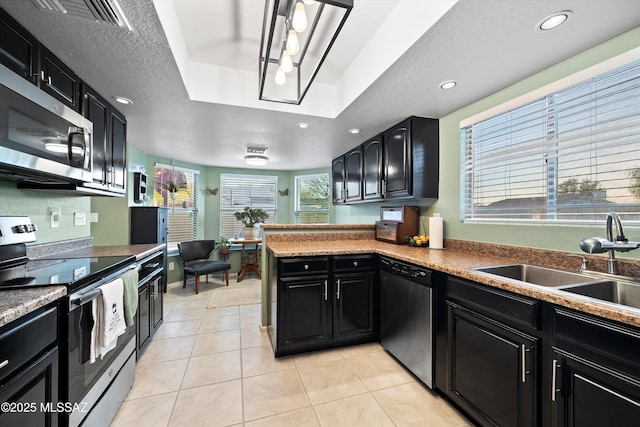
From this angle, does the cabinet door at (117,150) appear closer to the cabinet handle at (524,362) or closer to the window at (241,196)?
the window at (241,196)

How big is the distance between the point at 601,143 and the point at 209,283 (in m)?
5.10

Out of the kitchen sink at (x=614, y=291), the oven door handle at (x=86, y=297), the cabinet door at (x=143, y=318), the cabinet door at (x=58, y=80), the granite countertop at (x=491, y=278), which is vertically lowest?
the cabinet door at (x=143, y=318)

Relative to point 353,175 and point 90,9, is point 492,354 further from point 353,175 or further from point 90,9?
point 353,175

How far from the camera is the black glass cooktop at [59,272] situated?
1.20 m

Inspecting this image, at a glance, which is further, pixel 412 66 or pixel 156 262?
pixel 156 262

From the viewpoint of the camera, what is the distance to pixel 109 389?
1535 mm

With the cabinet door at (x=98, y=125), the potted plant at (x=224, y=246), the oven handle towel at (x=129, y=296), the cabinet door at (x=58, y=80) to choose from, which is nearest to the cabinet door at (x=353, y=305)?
the oven handle towel at (x=129, y=296)

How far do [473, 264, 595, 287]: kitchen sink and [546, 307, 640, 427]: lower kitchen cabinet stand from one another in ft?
1.37

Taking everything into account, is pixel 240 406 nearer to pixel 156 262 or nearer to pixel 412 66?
pixel 156 262

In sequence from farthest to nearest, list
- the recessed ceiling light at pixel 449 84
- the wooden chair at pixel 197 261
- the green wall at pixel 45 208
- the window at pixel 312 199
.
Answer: the window at pixel 312 199
the wooden chair at pixel 197 261
the recessed ceiling light at pixel 449 84
the green wall at pixel 45 208

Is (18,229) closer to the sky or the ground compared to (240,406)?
closer to the sky

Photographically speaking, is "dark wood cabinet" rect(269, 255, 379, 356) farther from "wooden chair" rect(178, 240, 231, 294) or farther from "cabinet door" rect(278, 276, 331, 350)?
"wooden chair" rect(178, 240, 231, 294)

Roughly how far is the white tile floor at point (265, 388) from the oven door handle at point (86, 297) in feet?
2.77

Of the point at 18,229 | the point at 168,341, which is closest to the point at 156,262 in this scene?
the point at 168,341
